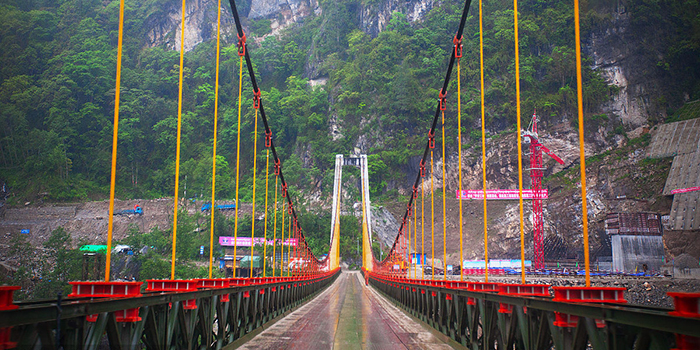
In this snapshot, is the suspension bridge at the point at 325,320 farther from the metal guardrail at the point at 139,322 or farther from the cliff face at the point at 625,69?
the cliff face at the point at 625,69

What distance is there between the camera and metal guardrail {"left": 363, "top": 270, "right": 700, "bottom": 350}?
3.32m

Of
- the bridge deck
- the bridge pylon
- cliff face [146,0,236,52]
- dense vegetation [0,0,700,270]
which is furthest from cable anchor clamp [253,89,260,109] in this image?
cliff face [146,0,236,52]

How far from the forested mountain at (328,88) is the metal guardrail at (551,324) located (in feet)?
238

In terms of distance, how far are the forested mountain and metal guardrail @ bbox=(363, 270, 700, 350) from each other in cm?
7254

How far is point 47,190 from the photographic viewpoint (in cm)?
7581

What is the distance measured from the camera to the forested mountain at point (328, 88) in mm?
78812

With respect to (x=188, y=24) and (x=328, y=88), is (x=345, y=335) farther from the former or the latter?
(x=188, y=24)

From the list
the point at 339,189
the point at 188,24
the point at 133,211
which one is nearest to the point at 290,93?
the point at 339,189

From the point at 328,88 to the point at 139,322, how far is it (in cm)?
10205

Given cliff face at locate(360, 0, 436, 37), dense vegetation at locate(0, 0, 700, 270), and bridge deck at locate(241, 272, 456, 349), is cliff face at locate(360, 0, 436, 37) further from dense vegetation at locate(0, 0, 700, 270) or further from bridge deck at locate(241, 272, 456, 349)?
bridge deck at locate(241, 272, 456, 349)

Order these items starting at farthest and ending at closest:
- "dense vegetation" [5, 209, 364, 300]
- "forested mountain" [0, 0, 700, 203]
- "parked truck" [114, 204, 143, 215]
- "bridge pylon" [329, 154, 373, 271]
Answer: "forested mountain" [0, 0, 700, 203]
"parked truck" [114, 204, 143, 215]
"bridge pylon" [329, 154, 373, 271]
"dense vegetation" [5, 209, 364, 300]

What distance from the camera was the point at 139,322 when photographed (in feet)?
15.8

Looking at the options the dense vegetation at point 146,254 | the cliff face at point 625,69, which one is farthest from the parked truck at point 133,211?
the cliff face at point 625,69

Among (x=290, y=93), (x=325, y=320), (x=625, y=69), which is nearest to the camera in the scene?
(x=325, y=320)
